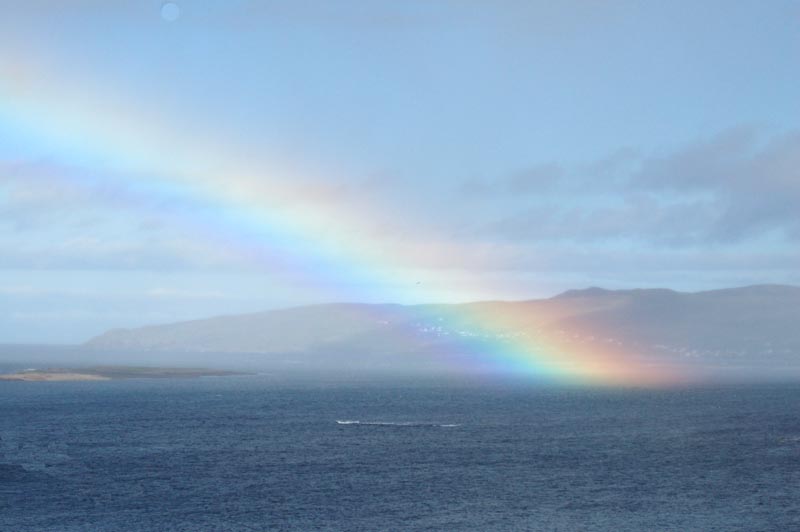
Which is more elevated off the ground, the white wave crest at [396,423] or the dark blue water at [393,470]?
the white wave crest at [396,423]

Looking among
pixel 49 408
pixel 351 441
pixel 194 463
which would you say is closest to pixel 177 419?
pixel 49 408

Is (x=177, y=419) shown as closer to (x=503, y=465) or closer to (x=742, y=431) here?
(x=503, y=465)

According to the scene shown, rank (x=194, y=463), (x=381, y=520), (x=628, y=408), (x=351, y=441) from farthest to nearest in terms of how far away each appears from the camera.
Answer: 1. (x=628, y=408)
2. (x=351, y=441)
3. (x=194, y=463)
4. (x=381, y=520)

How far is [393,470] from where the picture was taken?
3479 inches

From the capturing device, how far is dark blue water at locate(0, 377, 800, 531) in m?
67.9

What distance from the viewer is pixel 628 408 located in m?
171

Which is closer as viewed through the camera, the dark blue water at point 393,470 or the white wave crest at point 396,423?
the dark blue water at point 393,470

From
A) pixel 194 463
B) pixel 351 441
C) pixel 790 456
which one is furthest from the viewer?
pixel 351 441

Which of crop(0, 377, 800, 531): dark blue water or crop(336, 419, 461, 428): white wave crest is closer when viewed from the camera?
crop(0, 377, 800, 531): dark blue water

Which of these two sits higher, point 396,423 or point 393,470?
point 396,423

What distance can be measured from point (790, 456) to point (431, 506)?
46363 millimetres

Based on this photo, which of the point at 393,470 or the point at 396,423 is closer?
the point at 393,470

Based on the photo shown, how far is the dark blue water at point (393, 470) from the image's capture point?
67938 millimetres

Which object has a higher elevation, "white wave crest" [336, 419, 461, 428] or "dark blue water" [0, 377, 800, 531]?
"white wave crest" [336, 419, 461, 428]
